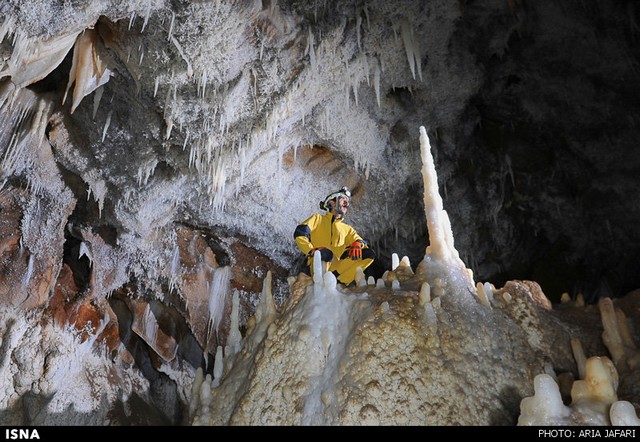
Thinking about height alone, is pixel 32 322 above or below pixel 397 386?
below

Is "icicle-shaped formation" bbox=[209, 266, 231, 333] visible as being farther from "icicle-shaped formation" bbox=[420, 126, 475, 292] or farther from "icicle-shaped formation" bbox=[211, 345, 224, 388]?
"icicle-shaped formation" bbox=[420, 126, 475, 292]

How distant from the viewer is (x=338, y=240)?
4.78 metres

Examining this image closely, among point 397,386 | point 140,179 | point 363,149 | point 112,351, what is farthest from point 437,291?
point 112,351

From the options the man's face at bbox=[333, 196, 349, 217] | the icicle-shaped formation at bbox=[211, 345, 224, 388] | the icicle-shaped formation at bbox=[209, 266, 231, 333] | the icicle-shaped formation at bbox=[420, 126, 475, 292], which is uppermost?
the icicle-shaped formation at bbox=[420, 126, 475, 292]

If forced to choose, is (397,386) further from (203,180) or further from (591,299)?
(591,299)

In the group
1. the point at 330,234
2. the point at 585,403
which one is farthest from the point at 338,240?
the point at 585,403

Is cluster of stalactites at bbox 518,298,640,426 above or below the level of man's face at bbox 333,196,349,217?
above

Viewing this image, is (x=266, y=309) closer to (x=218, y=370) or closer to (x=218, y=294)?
(x=218, y=370)

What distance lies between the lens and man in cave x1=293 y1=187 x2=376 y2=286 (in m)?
4.54

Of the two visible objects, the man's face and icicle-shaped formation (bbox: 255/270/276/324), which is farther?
the man's face

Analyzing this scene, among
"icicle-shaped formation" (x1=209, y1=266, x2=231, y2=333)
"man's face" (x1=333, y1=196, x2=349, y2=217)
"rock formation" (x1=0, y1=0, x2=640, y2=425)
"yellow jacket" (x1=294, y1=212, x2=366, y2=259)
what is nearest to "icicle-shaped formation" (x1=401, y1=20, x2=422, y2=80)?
"rock formation" (x1=0, y1=0, x2=640, y2=425)

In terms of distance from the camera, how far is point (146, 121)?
15.7 feet

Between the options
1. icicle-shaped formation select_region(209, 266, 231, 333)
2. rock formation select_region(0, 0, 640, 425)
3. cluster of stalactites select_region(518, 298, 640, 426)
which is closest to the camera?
cluster of stalactites select_region(518, 298, 640, 426)

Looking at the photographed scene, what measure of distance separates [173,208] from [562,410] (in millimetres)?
4562
